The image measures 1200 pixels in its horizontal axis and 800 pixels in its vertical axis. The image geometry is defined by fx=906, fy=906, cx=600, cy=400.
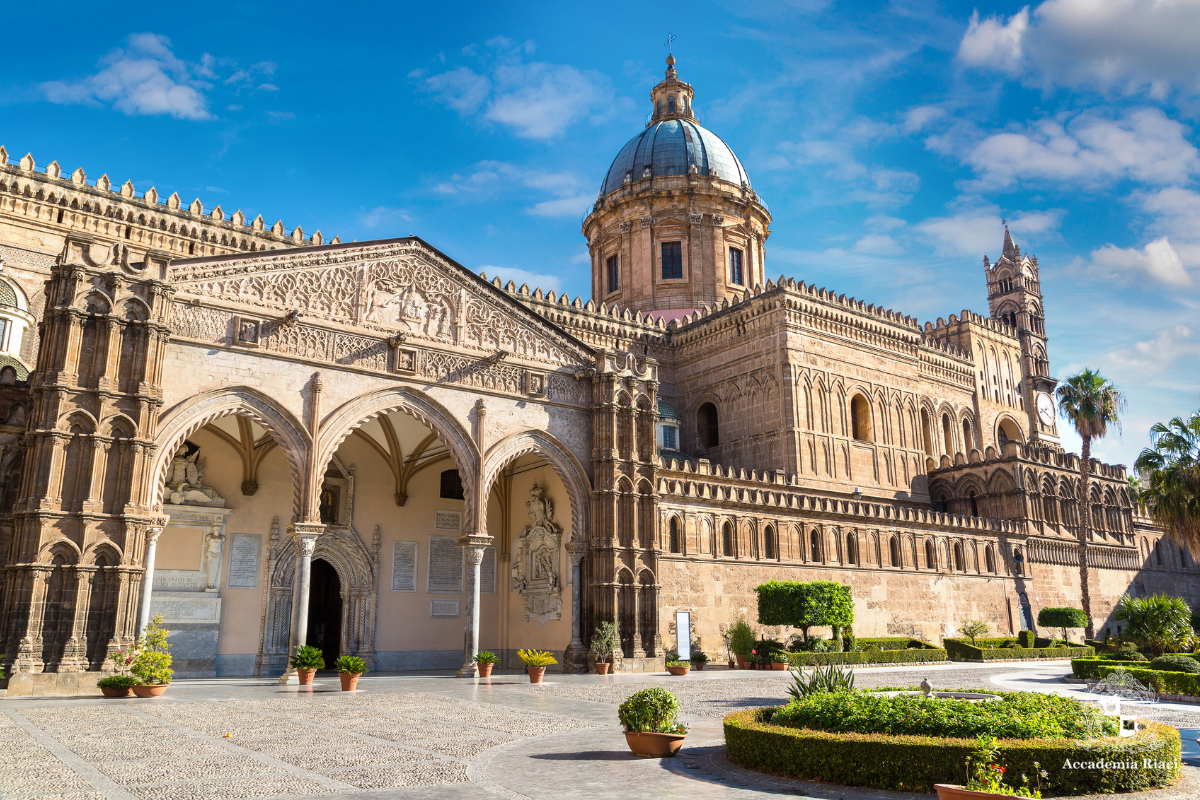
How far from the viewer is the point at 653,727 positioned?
A: 10.3 meters

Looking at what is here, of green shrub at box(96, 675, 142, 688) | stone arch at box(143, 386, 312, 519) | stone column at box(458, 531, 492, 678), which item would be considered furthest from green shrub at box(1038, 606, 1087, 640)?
green shrub at box(96, 675, 142, 688)

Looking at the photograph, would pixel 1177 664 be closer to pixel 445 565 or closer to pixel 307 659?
pixel 307 659

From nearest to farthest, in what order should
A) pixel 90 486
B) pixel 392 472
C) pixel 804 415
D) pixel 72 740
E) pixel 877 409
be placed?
pixel 72 740 < pixel 90 486 < pixel 392 472 < pixel 804 415 < pixel 877 409

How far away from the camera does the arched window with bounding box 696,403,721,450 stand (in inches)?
1722

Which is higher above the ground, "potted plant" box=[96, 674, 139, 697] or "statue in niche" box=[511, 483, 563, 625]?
"statue in niche" box=[511, 483, 563, 625]

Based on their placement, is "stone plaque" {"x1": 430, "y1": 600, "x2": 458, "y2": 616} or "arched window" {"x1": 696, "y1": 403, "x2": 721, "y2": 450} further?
"arched window" {"x1": 696, "y1": 403, "x2": 721, "y2": 450}

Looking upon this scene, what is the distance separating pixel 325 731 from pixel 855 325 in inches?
1408

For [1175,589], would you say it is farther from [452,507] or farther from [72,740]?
[72,740]

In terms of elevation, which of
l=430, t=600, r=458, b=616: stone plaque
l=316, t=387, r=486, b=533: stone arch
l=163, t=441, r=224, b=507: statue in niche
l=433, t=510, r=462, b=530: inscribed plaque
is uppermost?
l=316, t=387, r=486, b=533: stone arch

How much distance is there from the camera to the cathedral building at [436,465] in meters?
19.4

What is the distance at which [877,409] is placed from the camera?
141 feet

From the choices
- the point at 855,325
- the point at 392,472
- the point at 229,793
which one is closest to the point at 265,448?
the point at 392,472

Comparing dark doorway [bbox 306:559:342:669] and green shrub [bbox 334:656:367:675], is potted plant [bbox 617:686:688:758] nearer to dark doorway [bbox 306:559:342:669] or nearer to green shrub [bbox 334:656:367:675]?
green shrub [bbox 334:656:367:675]

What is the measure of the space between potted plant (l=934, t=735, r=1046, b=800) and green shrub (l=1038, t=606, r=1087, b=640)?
35417 mm
